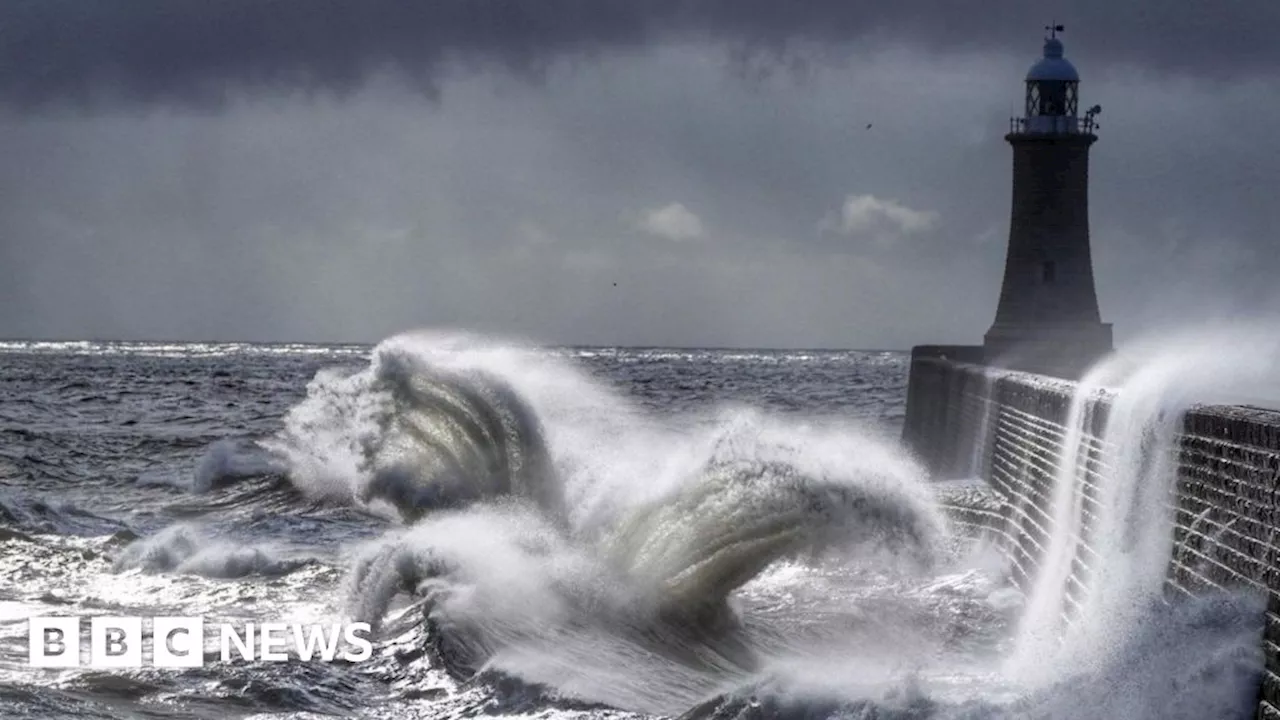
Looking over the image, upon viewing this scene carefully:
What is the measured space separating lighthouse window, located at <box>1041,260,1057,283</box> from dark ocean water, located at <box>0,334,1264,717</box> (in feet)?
30.0

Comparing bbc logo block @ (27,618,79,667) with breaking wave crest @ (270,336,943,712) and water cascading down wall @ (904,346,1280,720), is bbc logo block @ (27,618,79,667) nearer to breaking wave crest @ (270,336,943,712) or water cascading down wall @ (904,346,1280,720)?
breaking wave crest @ (270,336,943,712)

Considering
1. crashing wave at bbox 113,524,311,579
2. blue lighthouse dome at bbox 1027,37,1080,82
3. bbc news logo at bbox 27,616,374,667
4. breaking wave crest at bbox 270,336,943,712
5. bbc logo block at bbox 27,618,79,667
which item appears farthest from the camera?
blue lighthouse dome at bbox 1027,37,1080,82

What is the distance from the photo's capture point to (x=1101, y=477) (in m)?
10.7

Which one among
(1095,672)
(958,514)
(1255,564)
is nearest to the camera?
(1255,564)

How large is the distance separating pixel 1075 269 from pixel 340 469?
1420 centimetres

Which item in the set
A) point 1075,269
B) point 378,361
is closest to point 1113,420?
point 378,361

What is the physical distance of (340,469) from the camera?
69.5 feet

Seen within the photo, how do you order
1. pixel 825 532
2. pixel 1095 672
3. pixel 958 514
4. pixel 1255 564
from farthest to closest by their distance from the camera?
pixel 958 514 → pixel 825 532 → pixel 1095 672 → pixel 1255 564

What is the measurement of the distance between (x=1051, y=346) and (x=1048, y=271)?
132cm

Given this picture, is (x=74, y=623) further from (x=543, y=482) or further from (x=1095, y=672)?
(x=543, y=482)

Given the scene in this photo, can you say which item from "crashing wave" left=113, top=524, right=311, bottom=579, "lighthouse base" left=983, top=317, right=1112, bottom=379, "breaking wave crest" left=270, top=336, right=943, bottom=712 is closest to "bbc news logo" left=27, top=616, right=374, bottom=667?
"breaking wave crest" left=270, top=336, right=943, bottom=712

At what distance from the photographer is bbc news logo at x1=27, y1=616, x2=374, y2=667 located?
970 centimetres

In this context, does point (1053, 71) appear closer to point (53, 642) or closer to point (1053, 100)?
point (1053, 100)

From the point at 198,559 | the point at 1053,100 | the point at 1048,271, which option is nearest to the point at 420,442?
the point at 198,559
